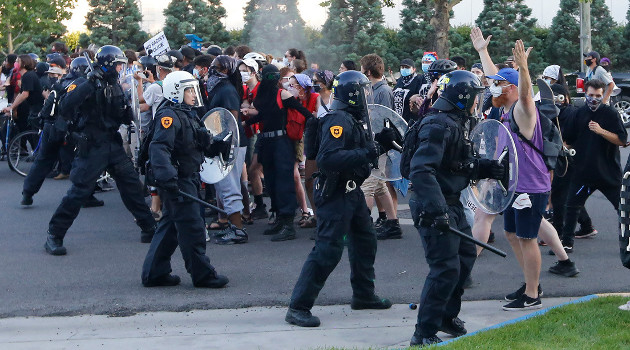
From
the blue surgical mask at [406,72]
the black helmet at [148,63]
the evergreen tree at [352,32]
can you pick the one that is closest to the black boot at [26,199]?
the black helmet at [148,63]

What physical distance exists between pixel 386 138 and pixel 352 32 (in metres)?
26.5

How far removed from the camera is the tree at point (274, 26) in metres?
33.8

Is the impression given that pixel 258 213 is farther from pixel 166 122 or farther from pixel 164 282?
pixel 166 122

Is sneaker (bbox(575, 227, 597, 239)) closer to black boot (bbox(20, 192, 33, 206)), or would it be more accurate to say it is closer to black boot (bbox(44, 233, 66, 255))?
black boot (bbox(44, 233, 66, 255))

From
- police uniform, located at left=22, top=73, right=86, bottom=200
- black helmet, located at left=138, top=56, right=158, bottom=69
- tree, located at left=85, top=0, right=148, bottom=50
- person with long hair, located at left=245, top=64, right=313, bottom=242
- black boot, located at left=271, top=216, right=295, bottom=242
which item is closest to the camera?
black boot, located at left=271, top=216, right=295, bottom=242

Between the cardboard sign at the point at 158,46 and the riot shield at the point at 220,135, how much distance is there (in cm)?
534

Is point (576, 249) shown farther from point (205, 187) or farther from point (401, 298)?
point (205, 187)

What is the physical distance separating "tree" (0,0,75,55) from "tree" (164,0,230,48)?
3.90m

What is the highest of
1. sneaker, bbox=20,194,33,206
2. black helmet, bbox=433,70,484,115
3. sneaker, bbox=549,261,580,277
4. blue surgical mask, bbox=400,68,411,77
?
black helmet, bbox=433,70,484,115

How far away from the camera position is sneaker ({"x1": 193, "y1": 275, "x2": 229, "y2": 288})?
7328 mm

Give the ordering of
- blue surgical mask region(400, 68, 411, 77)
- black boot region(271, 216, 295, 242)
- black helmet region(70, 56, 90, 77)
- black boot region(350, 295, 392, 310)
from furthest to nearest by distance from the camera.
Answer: blue surgical mask region(400, 68, 411, 77), black helmet region(70, 56, 90, 77), black boot region(271, 216, 295, 242), black boot region(350, 295, 392, 310)

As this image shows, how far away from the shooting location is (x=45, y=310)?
22.3 feet

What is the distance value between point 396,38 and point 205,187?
23.3 metres

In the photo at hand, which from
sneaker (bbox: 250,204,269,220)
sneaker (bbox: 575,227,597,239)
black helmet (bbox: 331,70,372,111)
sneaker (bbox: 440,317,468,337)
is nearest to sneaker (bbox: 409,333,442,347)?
sneaker (bbox: 440,317,468,337)
